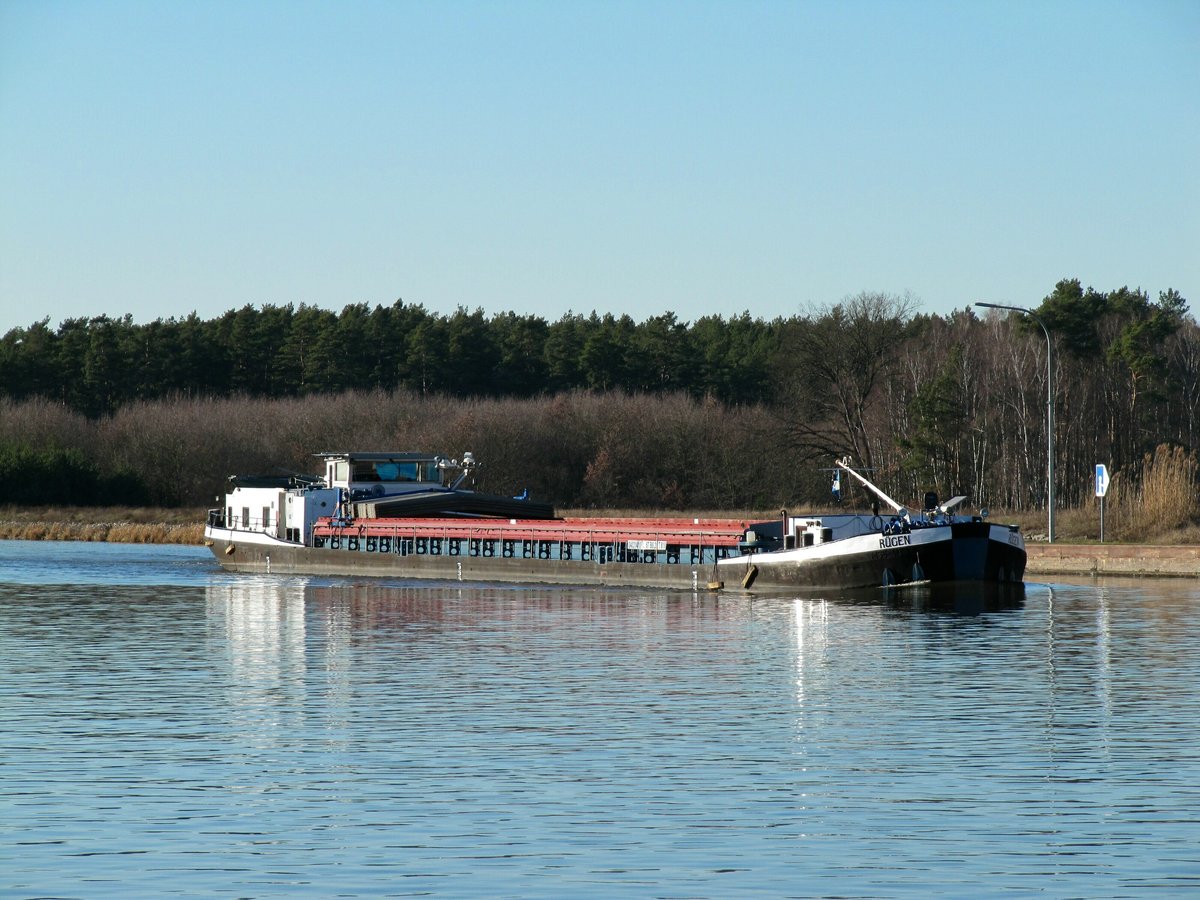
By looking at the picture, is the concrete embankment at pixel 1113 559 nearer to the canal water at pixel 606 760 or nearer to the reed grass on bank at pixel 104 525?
the canal water at pixel 606 760

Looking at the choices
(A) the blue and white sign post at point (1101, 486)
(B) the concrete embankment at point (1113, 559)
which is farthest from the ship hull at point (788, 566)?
(A) the blue and white sign post at point (1101, 486)

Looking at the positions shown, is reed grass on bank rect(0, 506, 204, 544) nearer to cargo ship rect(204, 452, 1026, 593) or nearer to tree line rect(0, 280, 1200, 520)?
tree line rect(0, 280, 1200, 520)

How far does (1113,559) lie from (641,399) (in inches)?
2807

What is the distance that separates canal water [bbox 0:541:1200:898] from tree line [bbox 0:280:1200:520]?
5415 centimetres

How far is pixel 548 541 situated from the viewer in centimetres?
5825

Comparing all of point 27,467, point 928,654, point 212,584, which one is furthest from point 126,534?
point 928,654

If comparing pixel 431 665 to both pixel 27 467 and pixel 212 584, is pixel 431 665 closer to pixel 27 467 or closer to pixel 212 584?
pixel 212 584

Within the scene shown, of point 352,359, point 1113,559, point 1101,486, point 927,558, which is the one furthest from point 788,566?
point 352,359

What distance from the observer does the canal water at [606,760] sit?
1461 cm

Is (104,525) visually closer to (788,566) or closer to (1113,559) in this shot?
(788,566)

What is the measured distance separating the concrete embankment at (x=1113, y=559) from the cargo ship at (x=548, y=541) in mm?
4697

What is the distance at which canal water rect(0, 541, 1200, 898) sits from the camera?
47.9 feet

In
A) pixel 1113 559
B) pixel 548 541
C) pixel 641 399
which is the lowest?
pixel 1113 559

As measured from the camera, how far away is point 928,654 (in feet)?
106
